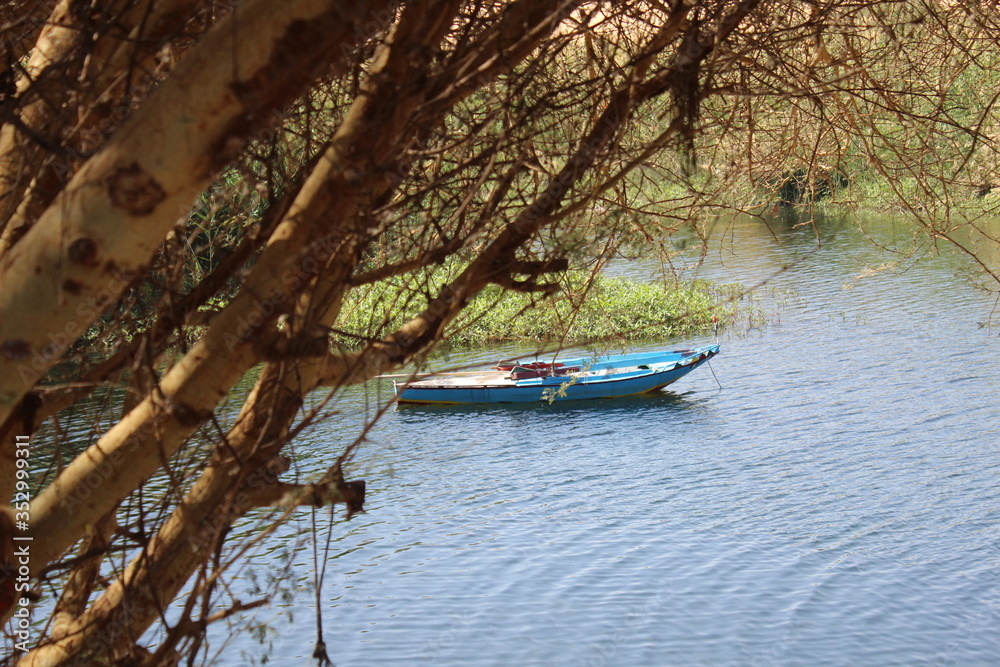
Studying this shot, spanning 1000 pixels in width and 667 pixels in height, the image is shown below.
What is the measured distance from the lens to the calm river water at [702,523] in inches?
332

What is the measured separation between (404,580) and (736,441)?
5142 millimetres

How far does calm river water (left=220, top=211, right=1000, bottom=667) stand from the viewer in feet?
27.6

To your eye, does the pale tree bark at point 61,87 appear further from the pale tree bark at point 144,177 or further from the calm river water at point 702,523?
the calm river water at point 702,523

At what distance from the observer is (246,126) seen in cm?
158

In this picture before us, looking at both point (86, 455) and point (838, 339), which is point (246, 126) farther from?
point (838, 339)

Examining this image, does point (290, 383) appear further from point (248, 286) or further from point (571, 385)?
point (571, 385)

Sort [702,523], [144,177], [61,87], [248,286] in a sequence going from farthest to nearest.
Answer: [702,523] < [61,87] < [248,286] < [144,177]

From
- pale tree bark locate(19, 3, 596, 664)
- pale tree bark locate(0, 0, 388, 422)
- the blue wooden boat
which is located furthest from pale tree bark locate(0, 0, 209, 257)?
the blue wooden boat

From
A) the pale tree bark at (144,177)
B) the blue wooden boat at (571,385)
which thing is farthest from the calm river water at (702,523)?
the pale tree bark at (144,177)

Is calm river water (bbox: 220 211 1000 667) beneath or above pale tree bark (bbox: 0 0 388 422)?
beneath

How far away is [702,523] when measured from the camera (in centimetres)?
1053

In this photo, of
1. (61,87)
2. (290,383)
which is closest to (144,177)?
(290,383)

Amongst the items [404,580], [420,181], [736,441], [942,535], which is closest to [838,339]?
[736,441]

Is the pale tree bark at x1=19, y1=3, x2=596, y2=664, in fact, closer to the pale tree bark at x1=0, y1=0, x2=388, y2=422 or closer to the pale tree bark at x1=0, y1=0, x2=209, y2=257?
the pale tree bark at x1=0, y1=0, x2=388, y2=422
